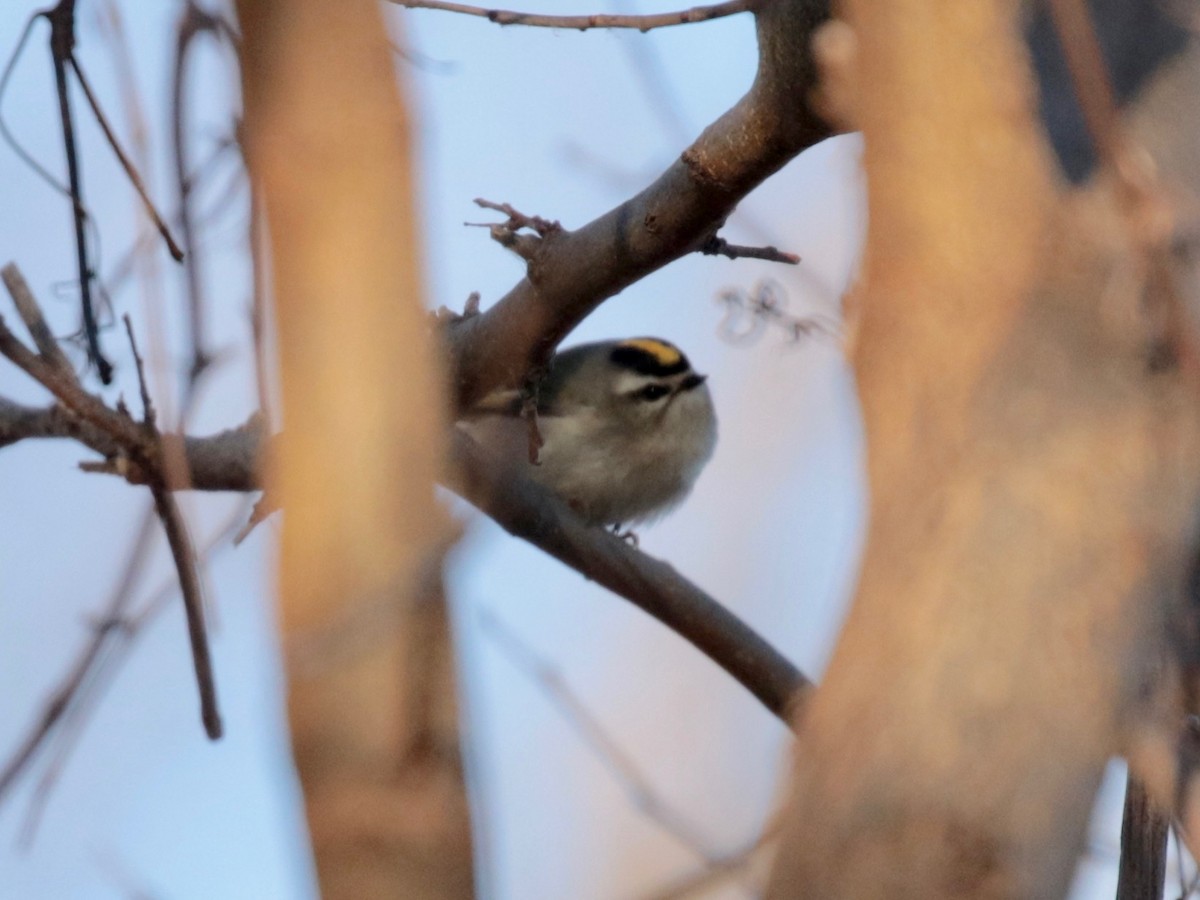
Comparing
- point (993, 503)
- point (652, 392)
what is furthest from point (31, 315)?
point (652, 392)

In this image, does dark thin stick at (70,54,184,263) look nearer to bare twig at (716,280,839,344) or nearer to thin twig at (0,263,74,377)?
thin twig at (0,263,74,377)

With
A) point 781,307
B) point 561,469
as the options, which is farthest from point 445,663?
point 561,469

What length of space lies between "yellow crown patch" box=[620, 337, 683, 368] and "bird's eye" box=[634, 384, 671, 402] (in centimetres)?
13

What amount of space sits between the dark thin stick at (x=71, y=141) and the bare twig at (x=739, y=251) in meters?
0.92

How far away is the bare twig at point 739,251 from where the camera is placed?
2133 millimetres

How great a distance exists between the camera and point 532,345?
2.16 m

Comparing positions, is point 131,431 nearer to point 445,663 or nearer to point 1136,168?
point 445,663

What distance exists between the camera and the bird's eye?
14.0 feet

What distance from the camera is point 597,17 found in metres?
1.81

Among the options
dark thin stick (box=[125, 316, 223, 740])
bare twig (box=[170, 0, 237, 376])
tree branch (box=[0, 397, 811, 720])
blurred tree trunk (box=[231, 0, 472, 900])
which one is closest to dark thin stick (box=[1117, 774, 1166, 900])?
tree branch (box=[0, 397, 811, 720])

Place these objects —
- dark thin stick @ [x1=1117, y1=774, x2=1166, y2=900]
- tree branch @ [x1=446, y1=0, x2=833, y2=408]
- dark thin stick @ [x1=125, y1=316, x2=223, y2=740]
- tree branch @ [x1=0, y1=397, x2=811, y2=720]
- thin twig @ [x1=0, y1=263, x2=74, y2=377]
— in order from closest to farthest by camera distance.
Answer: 1. dark thin stick @ [x1=1117, y1=774, x2=1166, y2=900]
2. dark thin stick @ [x1=125, y1=316, x2=223, y2=740]
3. tree branch @ [x1=446, y1=0, x2=833, y2=408]
4. thin twig @ [x1=0, y1=263, x2=74, y2=377]
5. tree branch @ [x1=0, y1=397, x2=811, y2=720]

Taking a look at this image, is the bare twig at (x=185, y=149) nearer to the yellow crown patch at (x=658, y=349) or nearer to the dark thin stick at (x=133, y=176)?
the dark thin stick at (x=133, y=176)

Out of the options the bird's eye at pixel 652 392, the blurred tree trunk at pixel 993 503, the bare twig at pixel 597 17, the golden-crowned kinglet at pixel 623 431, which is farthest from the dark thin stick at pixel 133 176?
the bird's eye at pixel 652 392

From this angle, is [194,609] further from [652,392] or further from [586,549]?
[652,392]
